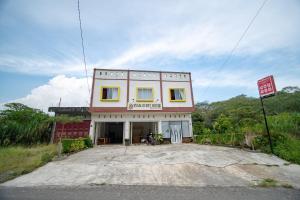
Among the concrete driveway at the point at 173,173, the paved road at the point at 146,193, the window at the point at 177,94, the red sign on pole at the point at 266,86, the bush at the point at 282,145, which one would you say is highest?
the window at the point at 177,94

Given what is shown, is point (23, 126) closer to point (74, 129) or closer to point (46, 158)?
point (74, 129)

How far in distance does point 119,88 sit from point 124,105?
65.9 inches

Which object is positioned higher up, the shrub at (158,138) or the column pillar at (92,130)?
the column pillar at (92,130)

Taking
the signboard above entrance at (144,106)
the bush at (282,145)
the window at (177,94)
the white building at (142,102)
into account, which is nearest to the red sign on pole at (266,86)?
the bush at (282,145)

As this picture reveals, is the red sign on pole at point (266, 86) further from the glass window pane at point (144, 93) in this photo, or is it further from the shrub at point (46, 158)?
the shrub at point (46, 158)

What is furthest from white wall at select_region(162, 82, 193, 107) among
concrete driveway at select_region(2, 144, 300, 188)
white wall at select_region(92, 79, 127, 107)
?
concrete driveway at select_region(2, 144, 300, 188)

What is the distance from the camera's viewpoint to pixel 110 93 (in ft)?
47.8

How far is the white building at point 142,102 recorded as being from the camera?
46.2ft

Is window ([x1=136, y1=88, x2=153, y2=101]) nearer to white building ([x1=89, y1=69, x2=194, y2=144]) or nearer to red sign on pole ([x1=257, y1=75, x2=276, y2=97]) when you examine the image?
white building ([x1=89, y1=69, x2=194, y2=144])

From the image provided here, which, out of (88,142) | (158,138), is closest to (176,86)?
(158,138)

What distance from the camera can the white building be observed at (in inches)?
555

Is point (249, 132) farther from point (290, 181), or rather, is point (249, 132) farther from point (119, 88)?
point (119, 88)

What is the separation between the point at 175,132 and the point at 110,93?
693cm

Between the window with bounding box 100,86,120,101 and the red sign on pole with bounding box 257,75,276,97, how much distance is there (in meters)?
10.6
